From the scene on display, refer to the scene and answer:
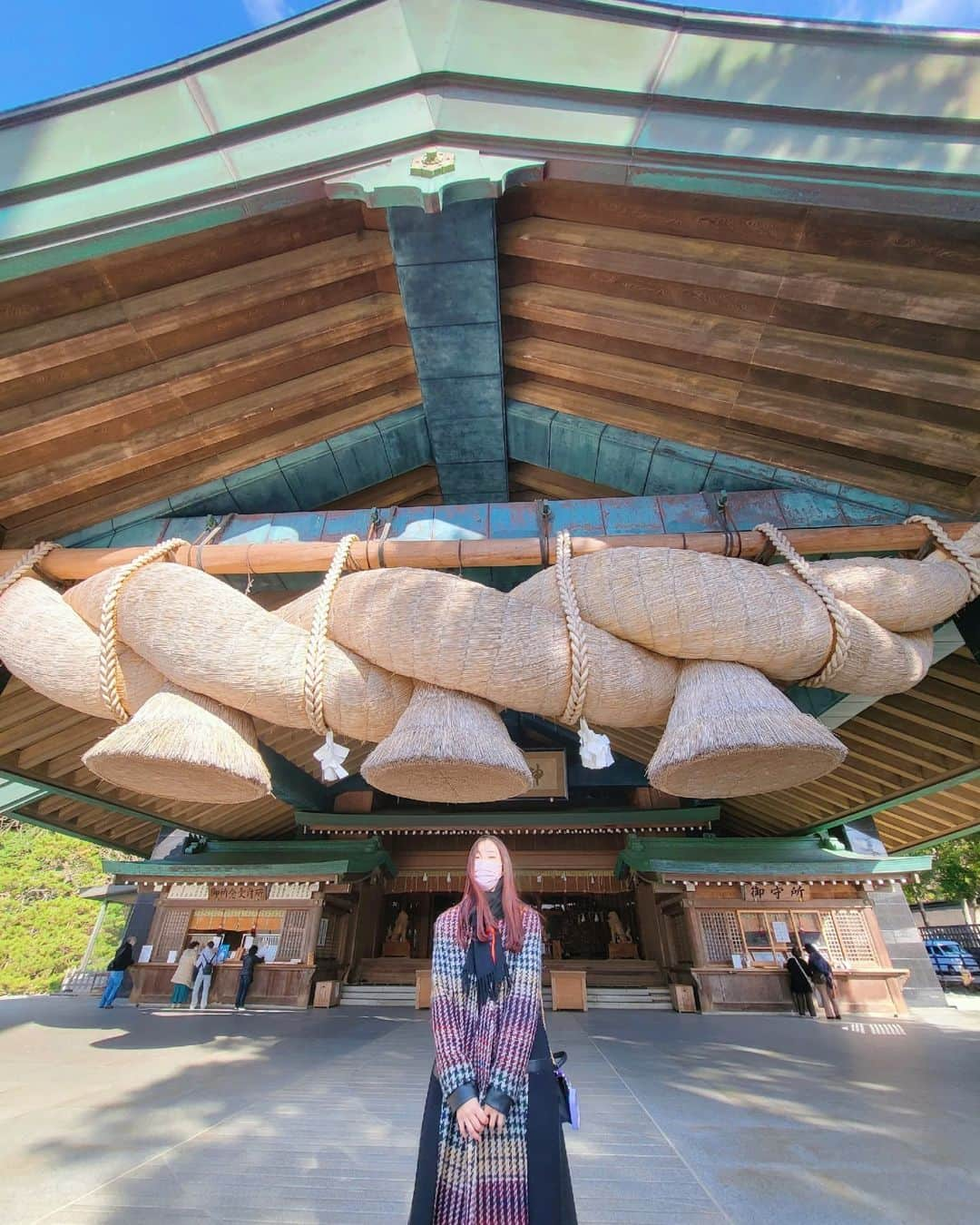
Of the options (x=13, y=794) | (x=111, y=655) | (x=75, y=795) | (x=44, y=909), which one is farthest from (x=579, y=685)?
(x=44, y=909)

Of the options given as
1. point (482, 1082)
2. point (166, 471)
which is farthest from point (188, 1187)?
point (166, 471)

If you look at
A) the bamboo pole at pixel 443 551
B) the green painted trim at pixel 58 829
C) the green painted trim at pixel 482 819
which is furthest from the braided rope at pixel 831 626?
the green painted trim at pixel 58 829

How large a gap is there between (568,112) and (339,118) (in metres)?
0.68

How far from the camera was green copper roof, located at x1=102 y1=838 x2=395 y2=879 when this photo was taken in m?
9.71

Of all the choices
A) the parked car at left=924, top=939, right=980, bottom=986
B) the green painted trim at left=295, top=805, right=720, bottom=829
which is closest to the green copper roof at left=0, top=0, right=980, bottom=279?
the green painted trim at left=295, top=805, right=720, bottom=829

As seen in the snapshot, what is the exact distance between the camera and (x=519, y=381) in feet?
9.15

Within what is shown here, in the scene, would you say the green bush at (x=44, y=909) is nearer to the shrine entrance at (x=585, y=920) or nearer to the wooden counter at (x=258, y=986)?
the wooden counter at (x=258, y=986)

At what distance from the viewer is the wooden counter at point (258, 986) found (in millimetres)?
9320

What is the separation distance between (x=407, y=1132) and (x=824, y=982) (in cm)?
816

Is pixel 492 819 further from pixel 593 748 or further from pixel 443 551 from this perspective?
pixel 593 748

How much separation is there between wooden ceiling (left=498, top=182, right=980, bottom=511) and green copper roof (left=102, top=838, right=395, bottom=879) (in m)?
9.49

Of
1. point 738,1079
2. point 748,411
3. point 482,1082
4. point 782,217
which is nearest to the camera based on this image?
point 482,1082

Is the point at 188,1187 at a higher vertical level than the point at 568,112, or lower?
lower

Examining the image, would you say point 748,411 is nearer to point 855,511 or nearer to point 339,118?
point 855,511
